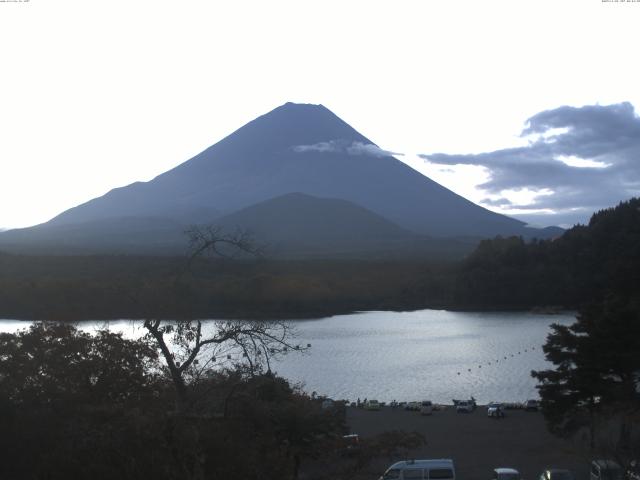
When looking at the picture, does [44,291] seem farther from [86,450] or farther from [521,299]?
[521,299]

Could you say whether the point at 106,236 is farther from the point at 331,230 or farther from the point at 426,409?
the point at 426,409

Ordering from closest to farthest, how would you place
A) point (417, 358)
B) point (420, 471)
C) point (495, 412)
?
point (420, 471) < point (495, 412) < point (417, 358)

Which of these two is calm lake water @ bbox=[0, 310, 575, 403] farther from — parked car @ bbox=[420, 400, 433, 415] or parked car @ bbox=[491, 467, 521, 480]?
parked car @ bbox=[491, 467, 521, 480]

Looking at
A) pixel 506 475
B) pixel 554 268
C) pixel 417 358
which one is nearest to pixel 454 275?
pixel 554 268

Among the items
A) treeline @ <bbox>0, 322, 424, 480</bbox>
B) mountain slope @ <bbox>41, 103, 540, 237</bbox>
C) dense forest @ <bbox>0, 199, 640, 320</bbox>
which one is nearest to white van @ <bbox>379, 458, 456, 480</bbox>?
treeline @ <bbox>0, 322, 424, 480</bbox>

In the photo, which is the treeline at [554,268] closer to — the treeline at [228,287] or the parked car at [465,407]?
the treeline at [228,287]

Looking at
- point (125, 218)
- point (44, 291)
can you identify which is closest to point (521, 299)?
point (44, 291)

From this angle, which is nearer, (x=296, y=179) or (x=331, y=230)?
(x=331, y=230)
